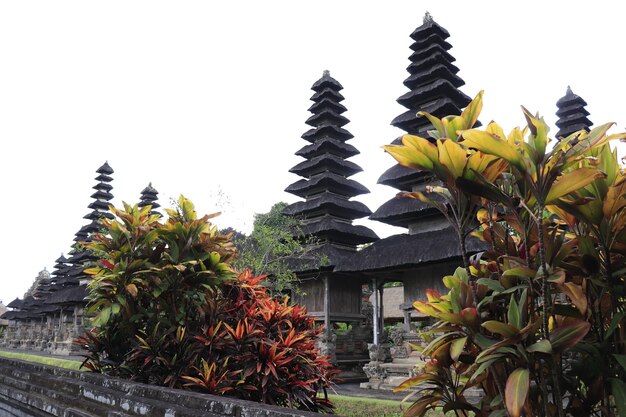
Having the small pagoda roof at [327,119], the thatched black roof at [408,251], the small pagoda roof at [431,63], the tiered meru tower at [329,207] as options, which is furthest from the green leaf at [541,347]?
the small pagoda roof at [327,119]

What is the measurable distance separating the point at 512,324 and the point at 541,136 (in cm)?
82

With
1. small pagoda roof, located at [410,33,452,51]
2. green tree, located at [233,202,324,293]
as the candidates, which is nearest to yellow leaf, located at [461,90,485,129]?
green tree, located at [233,202,324,293]

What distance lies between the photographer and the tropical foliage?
199 centimetres

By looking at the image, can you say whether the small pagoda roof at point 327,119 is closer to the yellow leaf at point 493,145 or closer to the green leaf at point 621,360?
the yellow leaf at point 493,145

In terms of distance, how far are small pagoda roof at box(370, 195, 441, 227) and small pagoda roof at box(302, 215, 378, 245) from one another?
3633mm

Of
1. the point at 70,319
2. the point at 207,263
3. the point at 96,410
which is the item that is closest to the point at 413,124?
the point at 207,263

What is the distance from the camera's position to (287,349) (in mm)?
4062

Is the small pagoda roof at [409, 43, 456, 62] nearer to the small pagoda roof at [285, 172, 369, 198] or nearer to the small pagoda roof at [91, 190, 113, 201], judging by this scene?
the small pagoda roof at [285, 172, 369, 198]

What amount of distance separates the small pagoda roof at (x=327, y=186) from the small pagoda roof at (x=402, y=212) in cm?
537

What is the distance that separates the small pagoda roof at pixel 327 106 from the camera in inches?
943

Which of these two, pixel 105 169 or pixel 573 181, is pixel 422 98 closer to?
pixel 573 181

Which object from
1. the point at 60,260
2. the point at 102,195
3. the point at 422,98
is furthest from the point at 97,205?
the point at 422,98

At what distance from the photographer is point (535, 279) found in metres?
2.07

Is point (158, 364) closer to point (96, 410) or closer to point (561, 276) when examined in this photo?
point (96, 410)
